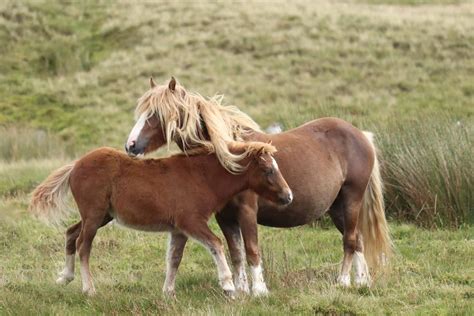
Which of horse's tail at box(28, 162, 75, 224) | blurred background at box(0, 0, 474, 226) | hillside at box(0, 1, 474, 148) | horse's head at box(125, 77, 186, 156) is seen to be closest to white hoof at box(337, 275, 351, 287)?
horse's head at box(125, 77, 186, 156)

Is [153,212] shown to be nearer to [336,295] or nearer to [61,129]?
[336,295]

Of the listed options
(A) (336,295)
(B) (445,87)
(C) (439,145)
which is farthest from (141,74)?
(A) (336,295)

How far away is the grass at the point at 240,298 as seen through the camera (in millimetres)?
6730

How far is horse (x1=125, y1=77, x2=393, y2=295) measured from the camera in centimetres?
718

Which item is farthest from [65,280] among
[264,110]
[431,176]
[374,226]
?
[264,110]

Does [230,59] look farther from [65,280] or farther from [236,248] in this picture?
[236,248]

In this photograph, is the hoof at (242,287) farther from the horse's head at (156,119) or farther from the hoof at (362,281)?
the horse's head at (156,119)

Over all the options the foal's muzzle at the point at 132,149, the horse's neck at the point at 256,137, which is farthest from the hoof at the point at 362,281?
the foal's muzzle at the point at 132,149

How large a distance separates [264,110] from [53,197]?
20232 millimetres

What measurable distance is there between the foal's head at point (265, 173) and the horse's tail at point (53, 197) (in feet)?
5.57

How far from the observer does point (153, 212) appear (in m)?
7.05

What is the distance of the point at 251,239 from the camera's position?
7.09 meters

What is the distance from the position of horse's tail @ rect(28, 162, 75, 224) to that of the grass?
0.73 m

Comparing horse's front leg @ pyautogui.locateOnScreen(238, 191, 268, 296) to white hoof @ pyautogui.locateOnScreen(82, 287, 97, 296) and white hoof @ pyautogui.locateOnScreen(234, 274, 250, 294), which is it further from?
white hoof @ pyautogui.locateOnScreen(82, 287, 97, 296)
